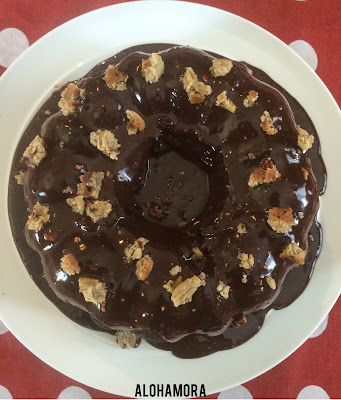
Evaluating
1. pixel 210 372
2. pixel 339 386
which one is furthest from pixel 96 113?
pixel 339 386

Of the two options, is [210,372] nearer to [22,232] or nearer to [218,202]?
[218,202]

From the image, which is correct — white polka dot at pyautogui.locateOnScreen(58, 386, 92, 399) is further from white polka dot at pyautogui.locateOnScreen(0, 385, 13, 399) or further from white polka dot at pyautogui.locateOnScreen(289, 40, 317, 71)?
white polka dot at pyautogui.locateOnScreen(289, 40, 317, 71)

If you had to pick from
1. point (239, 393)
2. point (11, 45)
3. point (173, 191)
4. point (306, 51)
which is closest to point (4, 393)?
point (239, 393)

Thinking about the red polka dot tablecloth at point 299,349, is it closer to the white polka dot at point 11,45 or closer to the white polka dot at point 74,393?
the white polka dot at point 74,393

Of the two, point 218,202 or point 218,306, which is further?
point 218,202

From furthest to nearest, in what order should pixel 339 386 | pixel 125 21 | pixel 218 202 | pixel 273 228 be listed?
pixel 339 386, pixel 125 21, pixel 218 202, pixel 273 228

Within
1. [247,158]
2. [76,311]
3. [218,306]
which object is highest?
[247,158]
